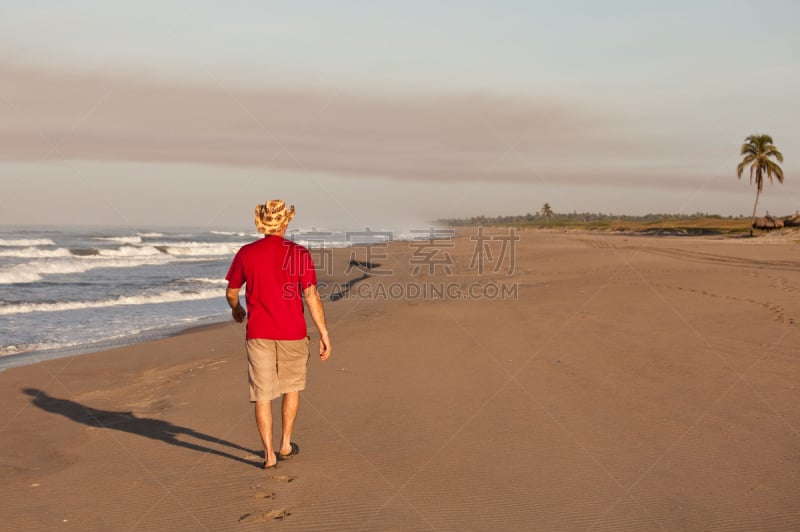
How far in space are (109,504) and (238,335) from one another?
7553 mm

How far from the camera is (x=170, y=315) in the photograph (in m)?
15.9

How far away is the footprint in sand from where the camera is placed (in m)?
3.98

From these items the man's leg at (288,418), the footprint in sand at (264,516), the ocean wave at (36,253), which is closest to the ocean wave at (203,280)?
the ocean wave at (36,253)

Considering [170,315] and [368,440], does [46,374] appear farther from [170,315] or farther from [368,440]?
[170,315]

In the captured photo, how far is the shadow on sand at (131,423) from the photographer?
555 cm

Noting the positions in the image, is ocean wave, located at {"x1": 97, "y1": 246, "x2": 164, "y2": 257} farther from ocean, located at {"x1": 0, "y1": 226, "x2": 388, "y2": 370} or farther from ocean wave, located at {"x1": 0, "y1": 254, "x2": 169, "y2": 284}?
ocean, located at {"x1": 0, "y1": 226, "x2": 388, "y2": 370}

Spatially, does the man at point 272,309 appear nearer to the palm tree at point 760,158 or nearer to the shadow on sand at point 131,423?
the shadow on sand at point 131,423

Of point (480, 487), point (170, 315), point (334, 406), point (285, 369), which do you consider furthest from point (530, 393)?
point (170, 315)

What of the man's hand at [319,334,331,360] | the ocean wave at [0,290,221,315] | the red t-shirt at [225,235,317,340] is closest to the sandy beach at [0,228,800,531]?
the man's hand at [319,334,331,360]

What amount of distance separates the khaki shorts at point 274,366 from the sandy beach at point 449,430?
60cm

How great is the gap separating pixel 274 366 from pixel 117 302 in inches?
586

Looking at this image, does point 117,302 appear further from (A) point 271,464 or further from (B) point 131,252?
(B) point 131,252

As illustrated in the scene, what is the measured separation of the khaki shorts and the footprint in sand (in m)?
1.07

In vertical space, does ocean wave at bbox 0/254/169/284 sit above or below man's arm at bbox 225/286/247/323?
below
